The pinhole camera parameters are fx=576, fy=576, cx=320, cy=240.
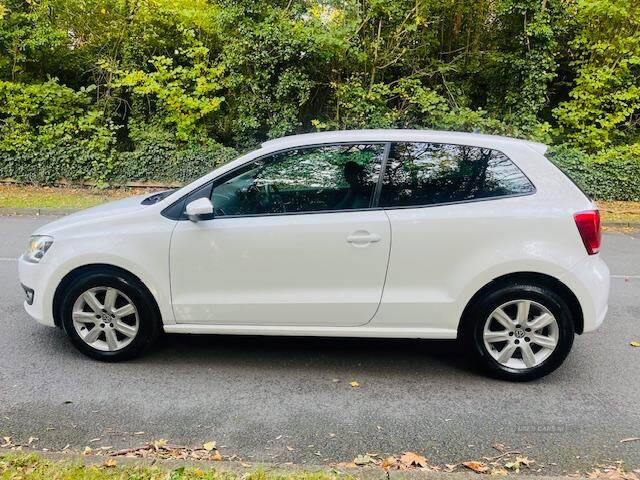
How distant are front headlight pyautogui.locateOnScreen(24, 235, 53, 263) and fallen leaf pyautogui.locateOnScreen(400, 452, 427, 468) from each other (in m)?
3.01

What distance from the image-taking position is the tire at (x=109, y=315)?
4273mm

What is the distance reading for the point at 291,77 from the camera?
578 inches

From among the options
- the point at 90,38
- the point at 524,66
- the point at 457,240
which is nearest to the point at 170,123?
the point at 90,38

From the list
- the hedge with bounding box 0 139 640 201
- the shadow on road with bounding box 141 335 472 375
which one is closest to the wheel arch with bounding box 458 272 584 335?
the shadow on road with bounding box 141 335 472 375

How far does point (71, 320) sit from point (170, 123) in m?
11.9

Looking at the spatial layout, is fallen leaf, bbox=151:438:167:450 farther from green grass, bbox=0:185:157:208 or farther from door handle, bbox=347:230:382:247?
green grass, bbox=0:185:157:208

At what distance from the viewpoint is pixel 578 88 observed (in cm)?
1452

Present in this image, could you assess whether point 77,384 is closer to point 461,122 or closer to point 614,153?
point 461,122

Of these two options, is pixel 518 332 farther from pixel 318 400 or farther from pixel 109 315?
Answer: pixel 109 315

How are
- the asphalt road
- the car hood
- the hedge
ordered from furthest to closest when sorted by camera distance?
the hedge < the car hood < the asphalt road

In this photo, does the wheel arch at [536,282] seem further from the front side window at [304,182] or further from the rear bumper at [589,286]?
the front side window at [304,182]

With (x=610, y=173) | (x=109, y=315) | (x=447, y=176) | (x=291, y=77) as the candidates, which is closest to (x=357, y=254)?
(x=447, y=176)

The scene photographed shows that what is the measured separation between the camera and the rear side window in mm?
4148

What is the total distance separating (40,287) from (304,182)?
215 cm
